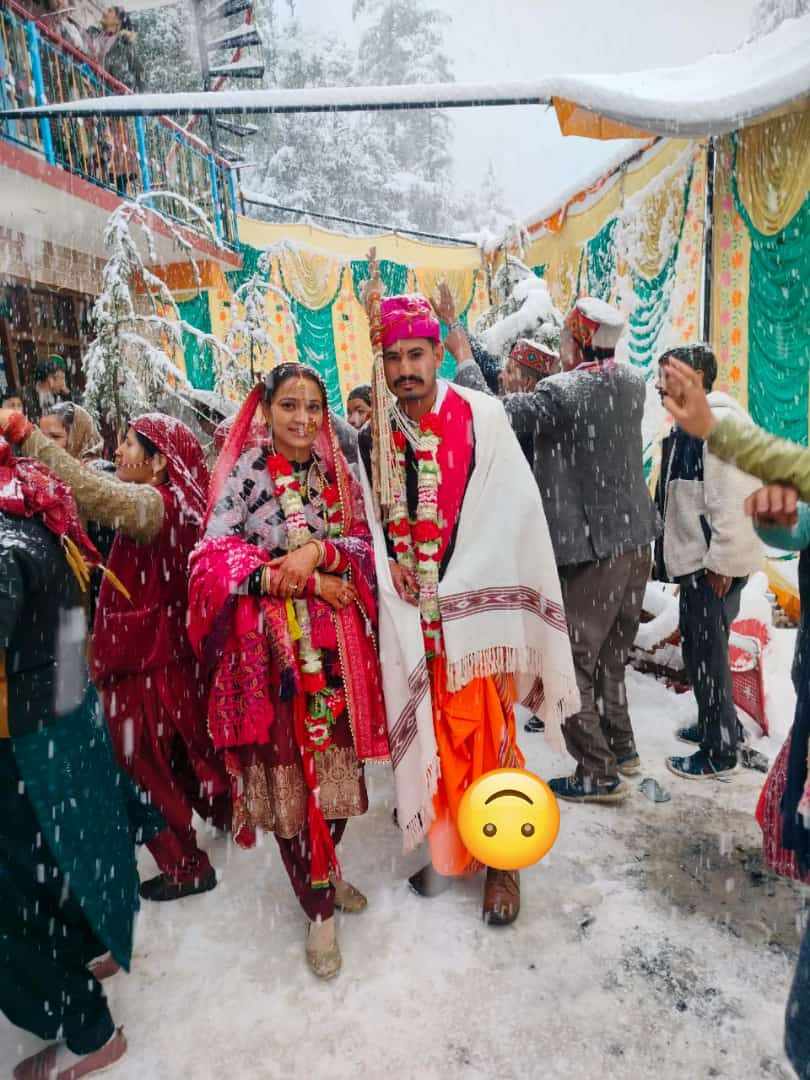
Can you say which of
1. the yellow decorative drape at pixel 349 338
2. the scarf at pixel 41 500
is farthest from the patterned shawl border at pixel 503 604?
the yellow decorative drape at pixel 349 338

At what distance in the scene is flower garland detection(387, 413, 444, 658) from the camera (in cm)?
245

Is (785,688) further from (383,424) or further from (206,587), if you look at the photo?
(206,587)

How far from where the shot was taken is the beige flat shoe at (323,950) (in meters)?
2.22

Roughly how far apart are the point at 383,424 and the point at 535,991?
5.99 ft

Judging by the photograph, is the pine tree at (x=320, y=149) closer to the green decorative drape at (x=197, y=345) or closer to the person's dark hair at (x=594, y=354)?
the green decorative drape at (x=197, y=345)

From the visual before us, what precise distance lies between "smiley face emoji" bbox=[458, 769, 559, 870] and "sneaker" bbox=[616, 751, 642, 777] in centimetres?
124

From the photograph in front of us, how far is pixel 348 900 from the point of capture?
2.54m

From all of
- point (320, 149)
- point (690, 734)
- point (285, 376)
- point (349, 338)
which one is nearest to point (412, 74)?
point (320, 149)

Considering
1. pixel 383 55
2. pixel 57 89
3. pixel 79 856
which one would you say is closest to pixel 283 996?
pixel 79 856

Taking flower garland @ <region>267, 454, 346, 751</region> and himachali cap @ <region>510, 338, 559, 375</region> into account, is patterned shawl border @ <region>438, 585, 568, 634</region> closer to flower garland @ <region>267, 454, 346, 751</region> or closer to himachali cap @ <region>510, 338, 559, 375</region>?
flower garland @ <region>267, 454, 346, 751</region>

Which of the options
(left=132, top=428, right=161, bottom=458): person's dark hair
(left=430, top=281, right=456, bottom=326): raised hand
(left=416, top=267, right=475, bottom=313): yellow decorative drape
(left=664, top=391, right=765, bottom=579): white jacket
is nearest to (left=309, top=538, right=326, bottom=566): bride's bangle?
(left=132, top=428, right=161, bottom=458): person's dark hair

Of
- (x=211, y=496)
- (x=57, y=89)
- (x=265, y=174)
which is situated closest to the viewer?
(x=211, y=496)

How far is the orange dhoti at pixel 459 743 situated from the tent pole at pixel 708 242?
5060 millimetres

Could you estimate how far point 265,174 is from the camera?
70.4 feet
